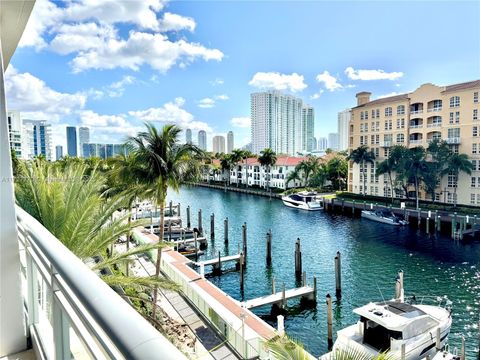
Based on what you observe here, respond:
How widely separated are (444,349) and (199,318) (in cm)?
906

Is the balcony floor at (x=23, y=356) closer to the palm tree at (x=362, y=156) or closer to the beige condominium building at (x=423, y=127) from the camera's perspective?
the beige condominium building at (x=423, y=127)

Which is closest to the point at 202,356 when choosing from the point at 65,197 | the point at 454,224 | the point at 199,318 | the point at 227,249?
the point at 199,318

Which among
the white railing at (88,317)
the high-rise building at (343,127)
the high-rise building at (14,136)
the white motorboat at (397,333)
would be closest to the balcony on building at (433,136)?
the white motorboat at (397,333)

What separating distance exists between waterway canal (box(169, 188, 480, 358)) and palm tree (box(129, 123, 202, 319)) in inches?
304

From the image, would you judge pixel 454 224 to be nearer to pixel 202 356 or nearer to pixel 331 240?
pixel 331 240

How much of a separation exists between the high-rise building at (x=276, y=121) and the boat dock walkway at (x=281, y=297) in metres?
115

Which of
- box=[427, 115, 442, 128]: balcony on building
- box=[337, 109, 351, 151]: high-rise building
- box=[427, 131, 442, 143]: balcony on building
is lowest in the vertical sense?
box=[427, 131, 442, 143]: balcony on building

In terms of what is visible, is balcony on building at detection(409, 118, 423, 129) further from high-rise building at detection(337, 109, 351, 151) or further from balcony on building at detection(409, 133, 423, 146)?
high-rise building at detection(337, 109, 351, 151)

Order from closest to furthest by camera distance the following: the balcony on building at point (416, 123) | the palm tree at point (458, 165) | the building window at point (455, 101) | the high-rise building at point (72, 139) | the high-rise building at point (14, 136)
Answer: the high-rise building at point (14, 136) < the palm tree at point (458, 165) < the building window at point (455, 101) < the balcony on building at point (416, 123) < the high-rise building at point (72, 139)

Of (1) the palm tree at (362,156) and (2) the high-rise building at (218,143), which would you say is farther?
(2) the high-rise building at (218,143)

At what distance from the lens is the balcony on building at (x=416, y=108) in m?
43.9

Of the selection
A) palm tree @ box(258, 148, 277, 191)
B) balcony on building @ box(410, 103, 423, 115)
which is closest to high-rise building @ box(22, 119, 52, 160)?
palm tree @ box(258, 148, 277, 191)

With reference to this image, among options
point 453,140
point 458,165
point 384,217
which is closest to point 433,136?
point 453,140

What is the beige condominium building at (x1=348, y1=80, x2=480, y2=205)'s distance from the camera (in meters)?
38.8
